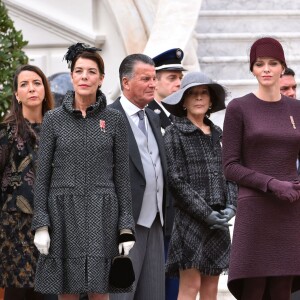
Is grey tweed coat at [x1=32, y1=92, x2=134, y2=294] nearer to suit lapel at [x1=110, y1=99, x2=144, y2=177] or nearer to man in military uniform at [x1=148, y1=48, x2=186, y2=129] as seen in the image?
suit lapel at [x1=110, y1=99, x2=144, y2=177]

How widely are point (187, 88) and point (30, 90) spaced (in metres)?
1.06

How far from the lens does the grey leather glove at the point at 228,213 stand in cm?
880

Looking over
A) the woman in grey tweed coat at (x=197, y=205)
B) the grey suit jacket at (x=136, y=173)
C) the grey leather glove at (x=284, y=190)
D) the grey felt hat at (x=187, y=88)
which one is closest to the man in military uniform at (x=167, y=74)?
the grey felt hat at (x=187, y=88)

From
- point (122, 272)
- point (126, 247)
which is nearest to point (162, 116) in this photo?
point (126, 247)

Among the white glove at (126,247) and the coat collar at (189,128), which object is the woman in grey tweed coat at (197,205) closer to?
the coat collar at (189,128)

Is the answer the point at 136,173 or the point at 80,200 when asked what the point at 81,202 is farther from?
the point at 136,173

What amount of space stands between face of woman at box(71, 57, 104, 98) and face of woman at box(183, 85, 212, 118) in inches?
45.7

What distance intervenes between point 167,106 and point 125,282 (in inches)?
70.0

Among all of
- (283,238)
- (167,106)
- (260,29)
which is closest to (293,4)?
(260,29)

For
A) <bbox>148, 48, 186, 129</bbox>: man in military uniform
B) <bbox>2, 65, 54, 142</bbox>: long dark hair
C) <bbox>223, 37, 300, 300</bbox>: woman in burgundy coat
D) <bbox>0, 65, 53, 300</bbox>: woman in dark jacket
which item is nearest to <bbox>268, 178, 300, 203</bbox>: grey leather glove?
<bbox>223, 37, 300, 300</bbox>: woman in burgundy coat

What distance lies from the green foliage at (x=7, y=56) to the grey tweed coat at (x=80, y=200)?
3.00 m

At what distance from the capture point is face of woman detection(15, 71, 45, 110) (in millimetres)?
9055

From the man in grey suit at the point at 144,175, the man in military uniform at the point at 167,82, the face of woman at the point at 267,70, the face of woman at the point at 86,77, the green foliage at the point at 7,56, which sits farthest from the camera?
the green foliage at the point at 7,56

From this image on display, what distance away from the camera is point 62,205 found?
7.75 metres
